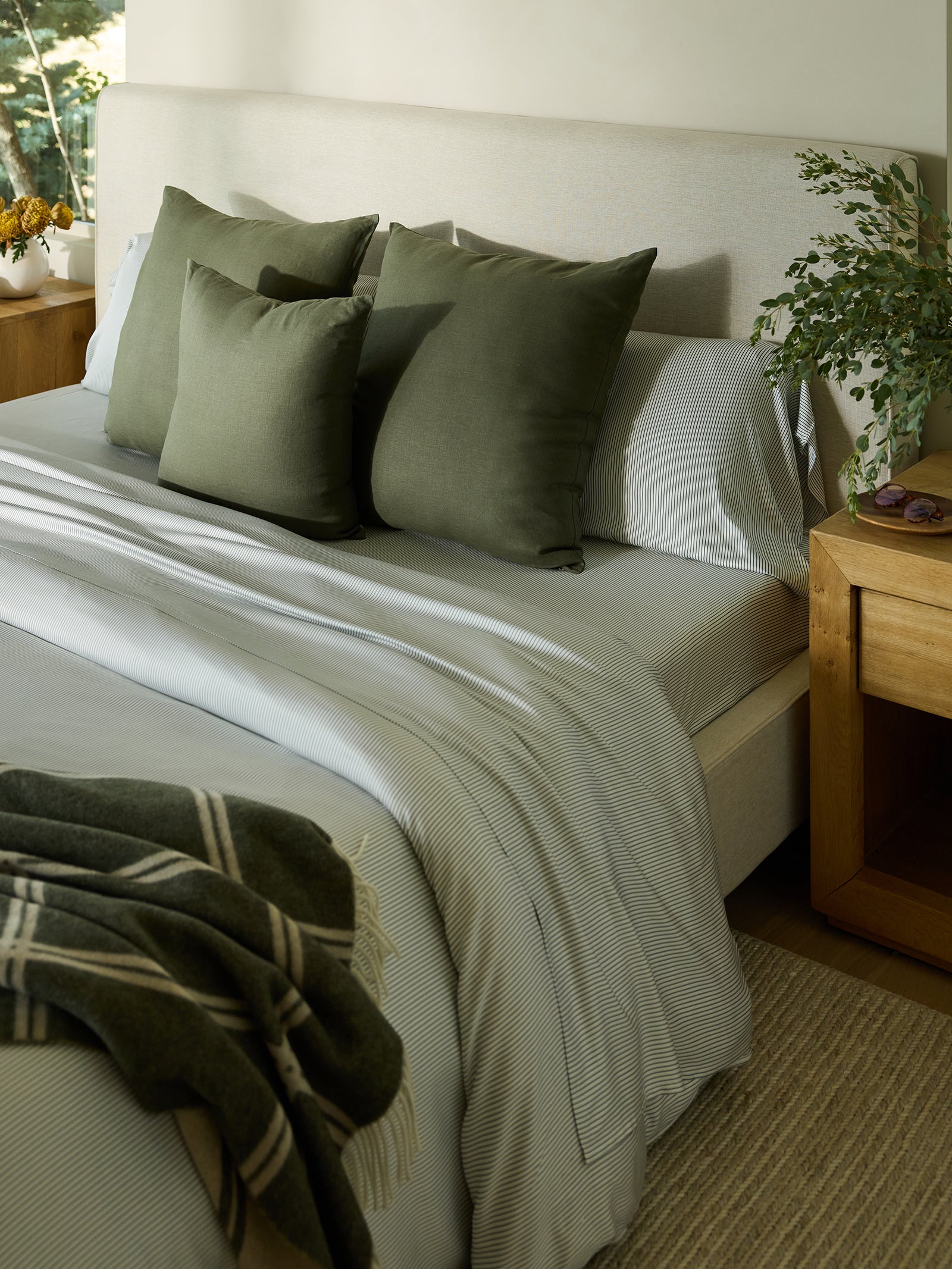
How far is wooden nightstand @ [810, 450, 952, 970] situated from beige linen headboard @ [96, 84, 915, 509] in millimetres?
404

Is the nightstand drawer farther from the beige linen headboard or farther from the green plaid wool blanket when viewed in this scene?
the green plaid wool blanket

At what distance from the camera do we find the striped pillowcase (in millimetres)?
2082

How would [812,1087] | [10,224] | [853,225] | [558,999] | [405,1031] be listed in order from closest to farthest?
[405,1031] < [558,999] < [812,1087] < [853,225] < [10,224]

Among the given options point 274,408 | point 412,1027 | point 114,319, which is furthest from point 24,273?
point 412,1027

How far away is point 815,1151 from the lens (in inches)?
65.6

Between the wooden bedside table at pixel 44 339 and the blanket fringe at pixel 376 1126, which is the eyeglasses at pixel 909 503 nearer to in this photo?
the blanket fringe at pixel 376 1126

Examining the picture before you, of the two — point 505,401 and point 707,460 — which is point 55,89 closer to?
point 505,401

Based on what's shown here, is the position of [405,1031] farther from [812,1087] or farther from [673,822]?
[812,1087]

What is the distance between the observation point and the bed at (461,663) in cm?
107

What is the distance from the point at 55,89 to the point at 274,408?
257 cm

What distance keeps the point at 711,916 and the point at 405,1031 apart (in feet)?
1.91

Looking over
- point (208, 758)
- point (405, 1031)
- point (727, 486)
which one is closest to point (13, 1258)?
point (405, 1031)

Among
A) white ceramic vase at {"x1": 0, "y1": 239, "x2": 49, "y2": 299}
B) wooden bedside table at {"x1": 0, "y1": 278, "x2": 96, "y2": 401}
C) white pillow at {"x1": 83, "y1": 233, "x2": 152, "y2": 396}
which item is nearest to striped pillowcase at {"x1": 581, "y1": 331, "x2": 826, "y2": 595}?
white pillow at {"x1": 83, "y1": 233, "x2": 152, "y2": 396}

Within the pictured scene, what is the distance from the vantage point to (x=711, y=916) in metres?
1.71
